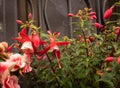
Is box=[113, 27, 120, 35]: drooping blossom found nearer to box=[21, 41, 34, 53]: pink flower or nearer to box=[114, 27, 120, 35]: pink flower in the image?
box=[114, 27, 120, 35]: pink flower

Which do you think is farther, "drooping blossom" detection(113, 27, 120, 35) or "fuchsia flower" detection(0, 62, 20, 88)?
"drooping blossom" detection(113, 27, 120, 35)

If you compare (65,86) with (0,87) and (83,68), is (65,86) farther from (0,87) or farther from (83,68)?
(0,87)

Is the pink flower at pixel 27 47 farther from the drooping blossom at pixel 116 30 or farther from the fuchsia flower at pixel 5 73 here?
the drooping blossom at pixel 116 30

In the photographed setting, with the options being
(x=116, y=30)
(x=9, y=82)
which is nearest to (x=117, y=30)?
(x=116, y=30)

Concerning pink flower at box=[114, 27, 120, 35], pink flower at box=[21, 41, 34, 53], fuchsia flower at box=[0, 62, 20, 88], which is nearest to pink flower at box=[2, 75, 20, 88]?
fuchsia flower at box=[0, 62, 20, 88]

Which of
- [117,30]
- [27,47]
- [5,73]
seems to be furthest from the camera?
[117,30]

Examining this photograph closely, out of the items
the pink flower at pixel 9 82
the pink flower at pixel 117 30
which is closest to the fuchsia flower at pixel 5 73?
the pink flower at pixel 9 82

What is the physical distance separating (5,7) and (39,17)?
0.34 m

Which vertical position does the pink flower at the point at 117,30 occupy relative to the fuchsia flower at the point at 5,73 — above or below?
above

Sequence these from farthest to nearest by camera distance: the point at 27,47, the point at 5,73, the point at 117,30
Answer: the point at 117,30 → the point at 27,47 → the point at 5,73

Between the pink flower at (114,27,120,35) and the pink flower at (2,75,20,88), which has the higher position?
the pink flower at (114,27,120,35)

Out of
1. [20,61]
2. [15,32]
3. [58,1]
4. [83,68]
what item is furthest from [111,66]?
[58,1]

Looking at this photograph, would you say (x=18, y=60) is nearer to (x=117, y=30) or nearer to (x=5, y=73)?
(x=5, y=73)

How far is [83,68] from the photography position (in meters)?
1.59
